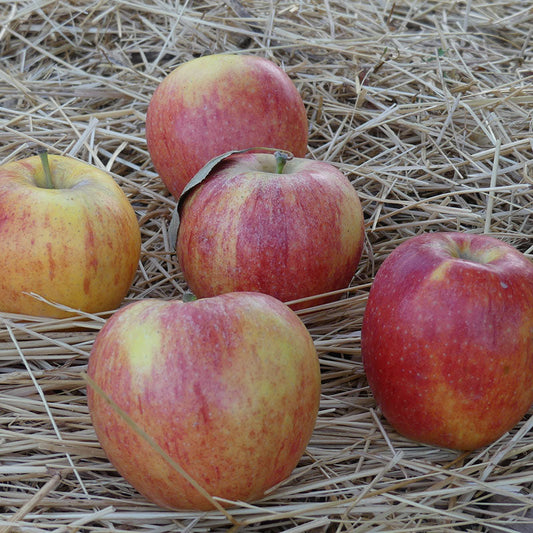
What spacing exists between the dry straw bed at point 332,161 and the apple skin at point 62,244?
0.08 m

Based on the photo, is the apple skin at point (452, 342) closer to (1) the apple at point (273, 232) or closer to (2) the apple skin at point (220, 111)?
(1) the apple at point (273, 232)

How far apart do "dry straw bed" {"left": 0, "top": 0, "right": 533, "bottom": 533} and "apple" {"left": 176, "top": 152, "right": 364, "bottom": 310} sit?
155 mm

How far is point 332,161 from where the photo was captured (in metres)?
2.93

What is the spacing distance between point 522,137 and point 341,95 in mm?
788

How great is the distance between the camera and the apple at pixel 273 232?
202cm

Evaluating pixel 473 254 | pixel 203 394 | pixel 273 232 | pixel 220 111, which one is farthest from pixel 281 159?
pixel 203 394

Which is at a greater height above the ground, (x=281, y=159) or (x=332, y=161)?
(x=281, y=159)

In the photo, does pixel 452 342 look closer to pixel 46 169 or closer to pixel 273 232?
pixel 273 232

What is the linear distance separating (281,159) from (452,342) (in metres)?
0.76

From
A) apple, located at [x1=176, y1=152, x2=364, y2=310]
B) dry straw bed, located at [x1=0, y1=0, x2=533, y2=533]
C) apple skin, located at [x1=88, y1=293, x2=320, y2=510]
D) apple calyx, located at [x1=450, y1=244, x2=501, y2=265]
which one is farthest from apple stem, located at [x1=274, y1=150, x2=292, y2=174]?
apple skin, located at [x1=88, y1=293, x2=320, y2=510]

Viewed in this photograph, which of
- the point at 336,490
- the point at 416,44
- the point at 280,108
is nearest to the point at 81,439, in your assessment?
the point at 336,490

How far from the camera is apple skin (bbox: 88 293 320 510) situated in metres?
1.46

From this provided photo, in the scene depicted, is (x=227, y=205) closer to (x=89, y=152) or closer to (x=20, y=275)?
(x=20, y=275)

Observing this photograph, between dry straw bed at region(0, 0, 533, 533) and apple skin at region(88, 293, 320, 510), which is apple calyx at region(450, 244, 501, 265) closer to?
dry straw bed at region(0, 0, 533, 533)
